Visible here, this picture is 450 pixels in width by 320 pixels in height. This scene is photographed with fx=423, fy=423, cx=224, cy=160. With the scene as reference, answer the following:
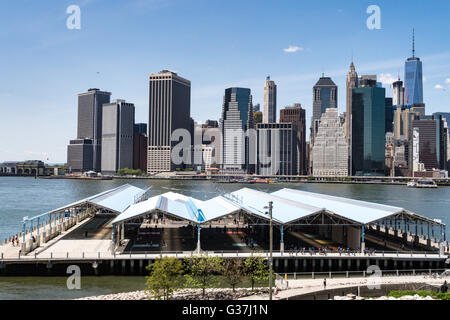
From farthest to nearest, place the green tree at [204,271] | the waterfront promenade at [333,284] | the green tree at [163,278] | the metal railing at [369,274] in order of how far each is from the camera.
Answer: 1. the metal railing at [369,274]
2. the green tree at [204,271]
3. the green tree at [163,278]
4. the waterfront promenade at [333,284]

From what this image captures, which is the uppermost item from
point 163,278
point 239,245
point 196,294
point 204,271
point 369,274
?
point 163,278

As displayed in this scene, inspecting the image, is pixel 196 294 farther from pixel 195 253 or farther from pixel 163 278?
pixel 195 253

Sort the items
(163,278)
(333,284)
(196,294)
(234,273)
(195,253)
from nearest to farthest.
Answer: (163,278) → (196,294) → (333,284) → (234,273) → (195,253)

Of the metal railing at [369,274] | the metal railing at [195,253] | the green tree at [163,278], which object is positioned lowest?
the metal railing at [369,274]

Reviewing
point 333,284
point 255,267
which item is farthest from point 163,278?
point 333,284

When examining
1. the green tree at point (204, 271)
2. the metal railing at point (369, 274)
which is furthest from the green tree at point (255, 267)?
the green tree at point (204, 271)

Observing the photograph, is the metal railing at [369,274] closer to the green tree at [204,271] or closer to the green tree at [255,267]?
the green tree at [255,267]

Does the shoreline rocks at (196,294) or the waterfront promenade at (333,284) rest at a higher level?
the waterfront promenade at (333,284)

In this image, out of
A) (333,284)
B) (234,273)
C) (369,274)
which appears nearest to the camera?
(333,284)

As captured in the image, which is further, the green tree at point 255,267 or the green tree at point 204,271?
the green tree at point 255,267

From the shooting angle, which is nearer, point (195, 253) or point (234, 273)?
point (234, 273)

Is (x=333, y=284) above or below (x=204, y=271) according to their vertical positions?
below
